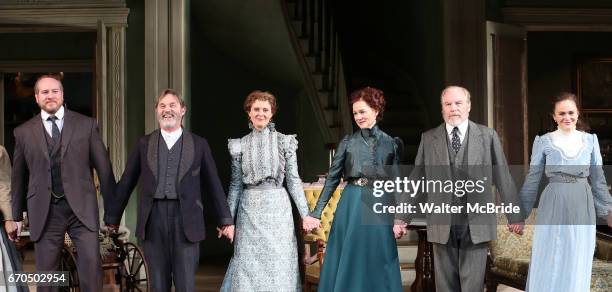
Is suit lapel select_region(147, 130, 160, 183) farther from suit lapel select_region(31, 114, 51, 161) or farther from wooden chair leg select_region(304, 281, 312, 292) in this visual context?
wooden chair leg select_region(304, 281, 312, 292)

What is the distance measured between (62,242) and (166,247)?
602mm

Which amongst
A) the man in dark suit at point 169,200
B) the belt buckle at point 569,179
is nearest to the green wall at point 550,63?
the belt buckle at point 569,179

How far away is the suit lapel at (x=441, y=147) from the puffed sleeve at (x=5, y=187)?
97.0 inches

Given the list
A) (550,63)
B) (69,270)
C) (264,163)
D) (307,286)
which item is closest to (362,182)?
(264,163)

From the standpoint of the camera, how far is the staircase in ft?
35.0

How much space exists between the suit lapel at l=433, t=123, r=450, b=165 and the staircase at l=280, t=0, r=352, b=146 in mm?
5174

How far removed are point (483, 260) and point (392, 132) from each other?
596 cm

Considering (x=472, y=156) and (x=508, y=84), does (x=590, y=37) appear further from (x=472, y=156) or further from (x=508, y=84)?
(x=472, y=156)

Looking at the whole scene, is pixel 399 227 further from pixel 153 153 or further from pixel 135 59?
pixel 135 59

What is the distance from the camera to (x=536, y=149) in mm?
5547

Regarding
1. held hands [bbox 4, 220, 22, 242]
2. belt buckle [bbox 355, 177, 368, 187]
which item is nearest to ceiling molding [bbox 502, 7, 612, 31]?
belt buckle [bbox 355, 177, 368, 187]

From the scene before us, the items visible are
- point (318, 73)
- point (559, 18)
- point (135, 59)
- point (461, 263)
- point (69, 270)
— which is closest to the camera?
point (461, 263)

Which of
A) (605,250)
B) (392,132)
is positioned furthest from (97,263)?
(392,132)

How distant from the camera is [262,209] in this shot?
5684mm
